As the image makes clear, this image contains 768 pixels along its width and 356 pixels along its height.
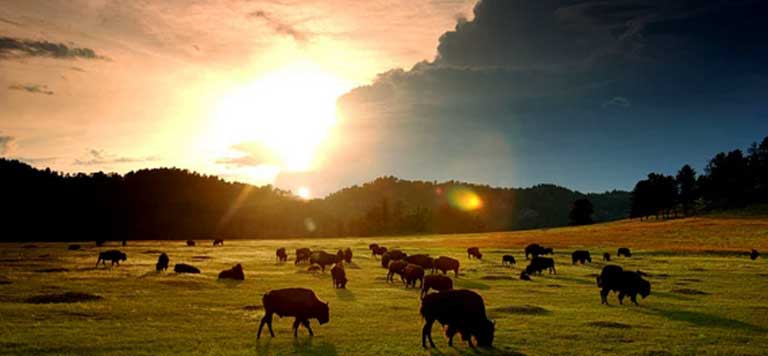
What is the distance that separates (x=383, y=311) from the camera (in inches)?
1166

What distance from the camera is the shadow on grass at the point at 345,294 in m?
34.9

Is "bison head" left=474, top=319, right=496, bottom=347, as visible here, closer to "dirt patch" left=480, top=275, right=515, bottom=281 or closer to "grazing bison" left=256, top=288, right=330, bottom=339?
"grazing bison" left=256, top=288, right=330, bottom=339

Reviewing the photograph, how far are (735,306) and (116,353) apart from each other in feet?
107

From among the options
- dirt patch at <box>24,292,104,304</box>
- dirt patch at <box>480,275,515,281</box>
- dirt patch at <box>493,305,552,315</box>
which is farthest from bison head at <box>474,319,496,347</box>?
dirt patch at <box>480,275,515,281</box>

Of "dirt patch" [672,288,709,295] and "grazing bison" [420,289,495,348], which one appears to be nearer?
"grazing bison" [420,289,495,348]

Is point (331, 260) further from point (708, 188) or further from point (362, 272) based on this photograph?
point (708, 188)

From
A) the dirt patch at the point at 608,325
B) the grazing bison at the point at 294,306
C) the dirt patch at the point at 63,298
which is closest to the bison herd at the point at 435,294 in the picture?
the grazing bison at the point at 294,306

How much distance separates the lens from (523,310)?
29062 millimetres

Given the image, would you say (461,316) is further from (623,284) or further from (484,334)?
(623,284)

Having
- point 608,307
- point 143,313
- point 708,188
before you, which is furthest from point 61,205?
point 708,188

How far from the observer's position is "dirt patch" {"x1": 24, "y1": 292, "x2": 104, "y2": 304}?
3024 centimetres

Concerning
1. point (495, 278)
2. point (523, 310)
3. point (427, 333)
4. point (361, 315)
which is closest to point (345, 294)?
point (361, 315)

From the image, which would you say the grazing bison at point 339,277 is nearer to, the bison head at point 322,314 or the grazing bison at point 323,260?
the grazing bison at point 323,260

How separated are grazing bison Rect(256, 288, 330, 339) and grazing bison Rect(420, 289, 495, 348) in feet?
16.7
